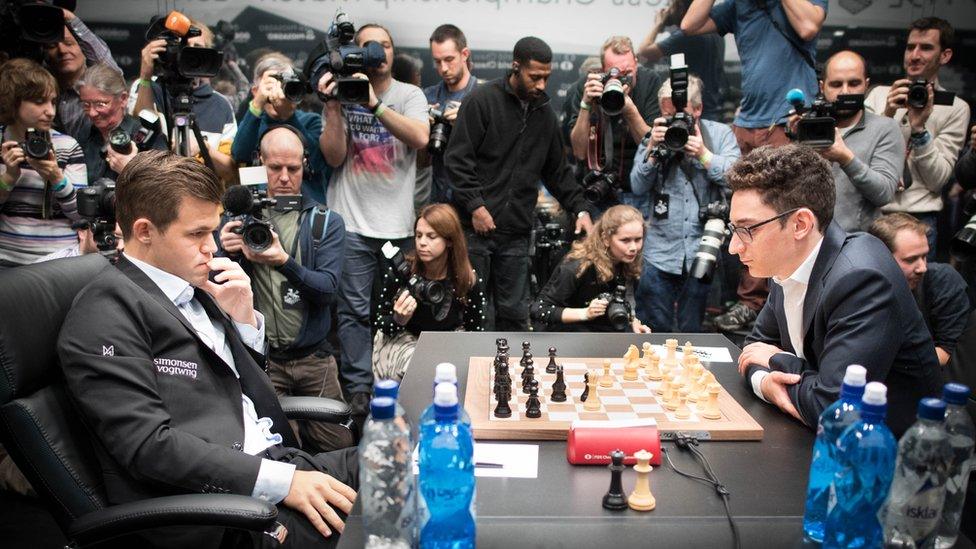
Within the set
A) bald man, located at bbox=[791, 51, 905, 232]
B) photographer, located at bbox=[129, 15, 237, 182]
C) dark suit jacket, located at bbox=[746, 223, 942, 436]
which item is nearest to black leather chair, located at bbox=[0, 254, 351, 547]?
dark suit jacket, located at bbox=[746, 223, 942, 436]

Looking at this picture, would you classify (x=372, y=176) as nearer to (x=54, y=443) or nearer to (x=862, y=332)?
(x=54, y=443)

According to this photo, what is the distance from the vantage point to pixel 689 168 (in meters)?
4.02

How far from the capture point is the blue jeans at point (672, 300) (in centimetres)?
407

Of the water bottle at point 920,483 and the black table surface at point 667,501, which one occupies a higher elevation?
the water bottle at point 920,483

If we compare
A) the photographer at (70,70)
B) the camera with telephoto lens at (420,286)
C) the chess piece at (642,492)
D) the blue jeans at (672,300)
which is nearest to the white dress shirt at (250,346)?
the chess piece at (642,492)

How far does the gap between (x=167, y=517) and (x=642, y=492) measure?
3.20 feet

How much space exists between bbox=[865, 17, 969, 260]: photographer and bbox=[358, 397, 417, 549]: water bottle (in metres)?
3.41

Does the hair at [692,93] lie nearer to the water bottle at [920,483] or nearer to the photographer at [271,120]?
the photographer at [271,120]

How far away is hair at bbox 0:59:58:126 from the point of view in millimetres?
3561

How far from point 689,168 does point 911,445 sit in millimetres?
2864

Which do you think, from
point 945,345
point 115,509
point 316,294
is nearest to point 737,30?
point 945,345

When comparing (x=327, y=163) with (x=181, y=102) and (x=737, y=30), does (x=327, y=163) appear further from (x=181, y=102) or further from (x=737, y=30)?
(x=737, y=30)

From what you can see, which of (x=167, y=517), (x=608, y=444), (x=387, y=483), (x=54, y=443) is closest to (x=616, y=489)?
(x=608, y=444)

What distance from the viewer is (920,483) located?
4.25 feet
